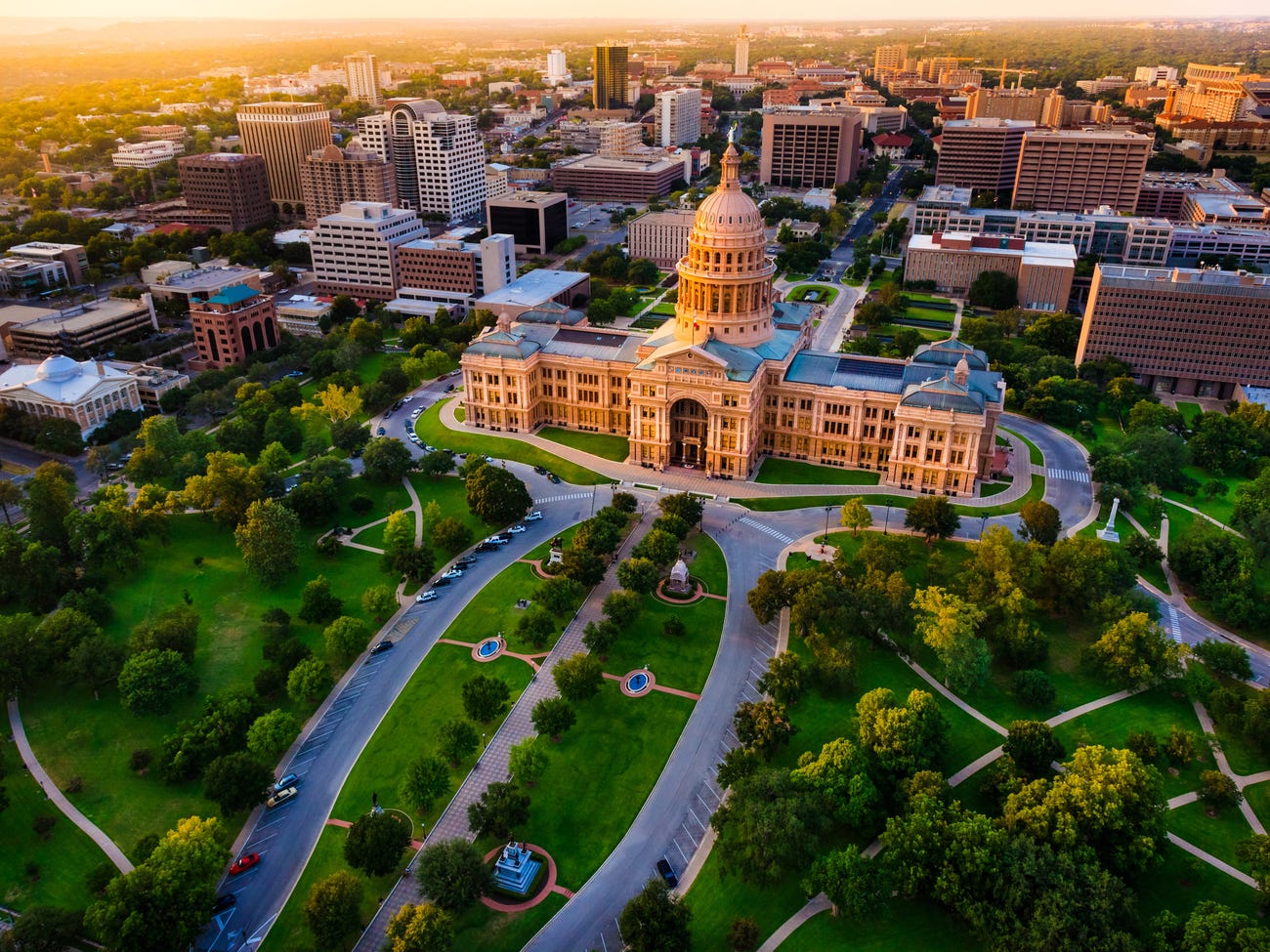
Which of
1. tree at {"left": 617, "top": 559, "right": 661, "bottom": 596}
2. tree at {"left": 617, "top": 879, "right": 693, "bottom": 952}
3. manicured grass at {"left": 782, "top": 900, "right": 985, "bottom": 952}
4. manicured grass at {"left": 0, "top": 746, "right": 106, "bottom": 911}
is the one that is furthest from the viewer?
tree at {"left": 617, "top": 559, "right": 661, "bottom": 596}

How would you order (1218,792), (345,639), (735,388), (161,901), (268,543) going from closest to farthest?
1. (161,901)
2. (1218,792)
3. (345,639)
4. (268,543)
5. (735,388)

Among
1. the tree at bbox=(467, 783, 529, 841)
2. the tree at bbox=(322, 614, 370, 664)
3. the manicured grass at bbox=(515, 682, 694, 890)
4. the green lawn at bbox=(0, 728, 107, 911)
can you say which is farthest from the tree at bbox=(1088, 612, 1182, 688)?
the green lawn at bbox=(0, 728, 107, 911)

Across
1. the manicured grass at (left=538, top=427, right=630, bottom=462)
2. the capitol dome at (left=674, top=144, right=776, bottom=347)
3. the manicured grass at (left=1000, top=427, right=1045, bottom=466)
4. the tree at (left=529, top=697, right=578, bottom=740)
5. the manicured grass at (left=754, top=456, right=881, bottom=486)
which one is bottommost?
the manicured grass at (left=538, top=427, right=630, bottom=462)

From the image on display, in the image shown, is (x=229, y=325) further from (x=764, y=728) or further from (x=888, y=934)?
(x=888, y=934)

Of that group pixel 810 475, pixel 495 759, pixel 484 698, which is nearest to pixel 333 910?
pixel 495 759

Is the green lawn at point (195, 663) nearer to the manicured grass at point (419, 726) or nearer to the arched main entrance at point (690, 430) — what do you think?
the manicured grass at point (419, 726)

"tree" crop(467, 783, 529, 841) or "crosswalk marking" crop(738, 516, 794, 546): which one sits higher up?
"tree" crop(467, 783, 529, 841)

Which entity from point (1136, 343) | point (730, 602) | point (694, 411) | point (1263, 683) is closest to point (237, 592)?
point (730, 602)

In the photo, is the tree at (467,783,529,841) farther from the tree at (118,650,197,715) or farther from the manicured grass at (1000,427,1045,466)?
the manicured grass at (1000,427,1045,466)
